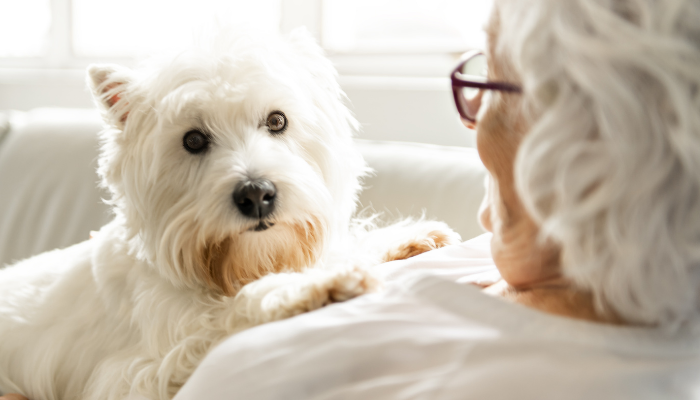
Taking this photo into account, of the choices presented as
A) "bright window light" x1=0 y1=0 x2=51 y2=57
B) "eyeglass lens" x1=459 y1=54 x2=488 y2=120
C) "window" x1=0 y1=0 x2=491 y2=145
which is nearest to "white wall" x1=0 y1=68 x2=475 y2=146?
"window" x1=0 y1=0 x2=491 y2=145

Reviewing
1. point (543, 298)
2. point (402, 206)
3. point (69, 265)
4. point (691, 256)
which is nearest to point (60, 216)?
point (69, 265)

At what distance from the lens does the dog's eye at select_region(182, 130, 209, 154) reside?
107cm

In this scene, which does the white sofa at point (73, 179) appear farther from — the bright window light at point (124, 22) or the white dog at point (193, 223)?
the bright window light at point (124, 22)

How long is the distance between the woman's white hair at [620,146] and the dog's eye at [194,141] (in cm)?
66

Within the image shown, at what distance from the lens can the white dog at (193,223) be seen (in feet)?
3.21

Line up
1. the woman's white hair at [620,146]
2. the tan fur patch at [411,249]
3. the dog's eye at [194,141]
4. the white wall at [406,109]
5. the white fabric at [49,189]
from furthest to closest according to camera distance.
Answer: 1. the white wall at [406,109]
2. the white fabric at [49,189]
3. the tan fur patch at [411,249]
4. the dog's eye at [194,141]
5. the woman's white hair at [620,146]

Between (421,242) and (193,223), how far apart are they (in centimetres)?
52

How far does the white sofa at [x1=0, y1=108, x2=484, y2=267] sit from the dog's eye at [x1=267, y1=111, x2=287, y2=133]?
637mm

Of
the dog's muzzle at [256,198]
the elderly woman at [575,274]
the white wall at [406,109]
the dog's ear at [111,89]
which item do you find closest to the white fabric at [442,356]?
the elderly woman at [575,274]

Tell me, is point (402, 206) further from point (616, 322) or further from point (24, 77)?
point (24, 77)

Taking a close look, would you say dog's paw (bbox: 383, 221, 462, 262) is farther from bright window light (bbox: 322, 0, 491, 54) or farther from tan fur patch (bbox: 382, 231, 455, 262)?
bright window light (bbox: 322, 0, 491, 54)

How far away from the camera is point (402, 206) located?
1675mm

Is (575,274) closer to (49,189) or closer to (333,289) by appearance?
(333,289)

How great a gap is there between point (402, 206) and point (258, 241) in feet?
2.46
